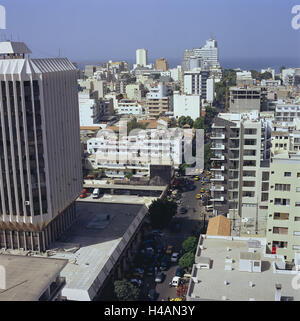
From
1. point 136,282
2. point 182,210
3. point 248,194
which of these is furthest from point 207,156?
point 136,282

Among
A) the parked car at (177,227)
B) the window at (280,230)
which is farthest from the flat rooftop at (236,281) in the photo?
the parked car at (177,227)

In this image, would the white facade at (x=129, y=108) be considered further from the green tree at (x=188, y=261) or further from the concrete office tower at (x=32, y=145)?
the green tree at (x=188, y=261)

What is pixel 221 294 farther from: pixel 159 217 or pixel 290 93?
pixel 290 93

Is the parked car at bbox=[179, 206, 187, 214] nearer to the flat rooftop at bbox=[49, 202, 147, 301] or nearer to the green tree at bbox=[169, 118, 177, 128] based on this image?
the flat rooftop at bbox=[49, 202, 147, 301]

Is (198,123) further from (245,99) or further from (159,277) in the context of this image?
(159,277)

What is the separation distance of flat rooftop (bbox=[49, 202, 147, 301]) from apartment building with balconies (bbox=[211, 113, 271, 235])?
2.56 m

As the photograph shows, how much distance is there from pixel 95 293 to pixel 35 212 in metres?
2.32

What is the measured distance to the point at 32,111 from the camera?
8773 millimetres

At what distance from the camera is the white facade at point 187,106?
94.2 ft

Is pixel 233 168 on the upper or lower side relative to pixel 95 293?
upper

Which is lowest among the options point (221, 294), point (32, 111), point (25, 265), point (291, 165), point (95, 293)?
point (95, 293)
